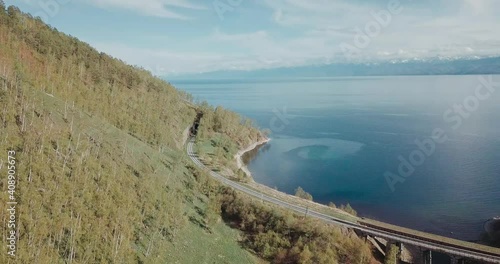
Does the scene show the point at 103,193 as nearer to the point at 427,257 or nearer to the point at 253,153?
the point at 427,257

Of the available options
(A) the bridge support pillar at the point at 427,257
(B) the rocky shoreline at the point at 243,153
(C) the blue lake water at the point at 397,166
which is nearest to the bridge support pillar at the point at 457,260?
(A) the bridge support pillar at the point at 427,257

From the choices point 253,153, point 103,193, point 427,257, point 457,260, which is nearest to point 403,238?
point 427,257

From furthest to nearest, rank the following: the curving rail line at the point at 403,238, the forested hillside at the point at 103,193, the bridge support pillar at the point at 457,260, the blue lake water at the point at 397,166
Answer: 1. the blue lake water at the point at 397,166
2. the bridge support pillar at the point at 457,260
3. the curving rail line at the point at 403,238
4. the forested hillside at the point at 103,193

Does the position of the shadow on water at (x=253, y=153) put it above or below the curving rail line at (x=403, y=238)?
above

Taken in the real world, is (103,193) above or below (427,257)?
Answer: above

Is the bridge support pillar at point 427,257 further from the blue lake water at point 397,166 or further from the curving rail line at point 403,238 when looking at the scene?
the blue lake water at point 397,166

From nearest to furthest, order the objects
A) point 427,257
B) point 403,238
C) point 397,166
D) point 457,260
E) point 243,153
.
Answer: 1. point 457,260
2. point 403,238
3. point 427,257
4. point 397,166
5. point 243,153

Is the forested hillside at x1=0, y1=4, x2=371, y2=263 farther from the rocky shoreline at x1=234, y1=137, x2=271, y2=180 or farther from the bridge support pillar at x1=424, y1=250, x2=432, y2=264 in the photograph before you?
the rocky shoreline at x1=234, y1=137, x2=271, y2=180

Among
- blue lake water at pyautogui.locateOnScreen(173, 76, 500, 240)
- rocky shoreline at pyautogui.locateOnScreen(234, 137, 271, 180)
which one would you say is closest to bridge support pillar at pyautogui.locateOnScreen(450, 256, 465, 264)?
blue lake water at pyautogui.locateOnScreen(173, 76, 500, 240)

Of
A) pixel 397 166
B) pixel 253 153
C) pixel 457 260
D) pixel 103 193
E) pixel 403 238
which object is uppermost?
pixel 397 166

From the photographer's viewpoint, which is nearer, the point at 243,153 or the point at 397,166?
the point at 397,166

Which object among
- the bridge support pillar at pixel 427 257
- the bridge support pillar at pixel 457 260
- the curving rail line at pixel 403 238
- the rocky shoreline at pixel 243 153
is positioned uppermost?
the rocky shoreline at pixel 243 153
